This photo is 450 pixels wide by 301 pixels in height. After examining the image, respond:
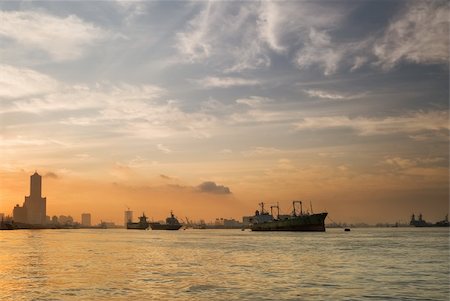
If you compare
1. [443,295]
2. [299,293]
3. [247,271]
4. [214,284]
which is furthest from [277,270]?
[443,295]

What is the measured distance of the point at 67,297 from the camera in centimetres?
3697

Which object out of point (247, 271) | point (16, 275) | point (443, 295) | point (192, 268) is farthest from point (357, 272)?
point (16, 275)

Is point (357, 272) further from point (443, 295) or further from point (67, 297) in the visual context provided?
point (67, 297)

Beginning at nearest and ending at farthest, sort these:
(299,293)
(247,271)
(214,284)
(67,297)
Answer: (67,297) → (299,293) → (214,284) → (247,271)

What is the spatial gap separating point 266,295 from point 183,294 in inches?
266

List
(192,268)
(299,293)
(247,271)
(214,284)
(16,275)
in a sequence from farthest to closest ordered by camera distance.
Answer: (192,268), (247,271), (16,275), (214,284), (299,293)

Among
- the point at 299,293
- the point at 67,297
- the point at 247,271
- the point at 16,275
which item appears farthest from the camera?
the point at 247,271

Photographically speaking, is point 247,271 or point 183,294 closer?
A: point 183,294

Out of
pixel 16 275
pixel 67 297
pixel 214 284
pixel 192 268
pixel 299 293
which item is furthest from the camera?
pixel 192 268

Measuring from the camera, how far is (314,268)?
60.0 metres

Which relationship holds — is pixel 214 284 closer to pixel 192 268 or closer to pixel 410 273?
pixel 192 268

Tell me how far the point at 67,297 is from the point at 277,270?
28.2m

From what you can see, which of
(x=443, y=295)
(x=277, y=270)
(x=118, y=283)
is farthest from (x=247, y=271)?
(x=443, y=295)

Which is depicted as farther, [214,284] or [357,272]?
[357,272]
